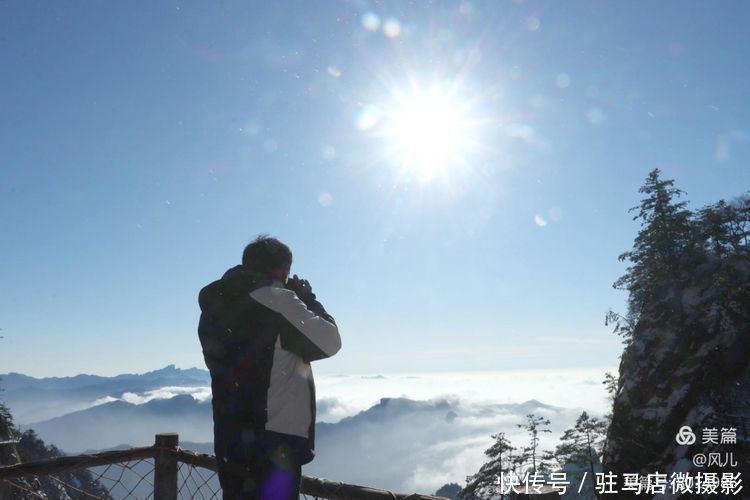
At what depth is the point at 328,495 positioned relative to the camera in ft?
10.0

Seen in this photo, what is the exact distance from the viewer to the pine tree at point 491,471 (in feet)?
88.1

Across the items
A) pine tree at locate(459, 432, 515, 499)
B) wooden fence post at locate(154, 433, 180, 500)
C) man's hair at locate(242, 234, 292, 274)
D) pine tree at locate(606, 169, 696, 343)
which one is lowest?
pine tree at locate(459, 432, 515, 499)

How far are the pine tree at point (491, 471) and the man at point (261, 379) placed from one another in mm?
28639

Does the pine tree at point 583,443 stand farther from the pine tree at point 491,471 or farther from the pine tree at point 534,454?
the pine tree at point 491,471

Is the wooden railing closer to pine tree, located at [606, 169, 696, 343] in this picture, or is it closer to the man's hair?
the man's hair

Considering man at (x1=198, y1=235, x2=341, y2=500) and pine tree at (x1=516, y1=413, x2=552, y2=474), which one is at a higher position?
man at (x1=198, y1=235, x2=341, y2=500)

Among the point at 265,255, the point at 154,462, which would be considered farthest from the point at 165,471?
the point at 265,255

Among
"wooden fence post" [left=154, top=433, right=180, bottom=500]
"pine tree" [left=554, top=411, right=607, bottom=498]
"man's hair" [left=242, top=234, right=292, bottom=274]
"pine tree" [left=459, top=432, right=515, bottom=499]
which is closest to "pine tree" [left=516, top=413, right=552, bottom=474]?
"pine tree" [left=459, top=432, right=515, bottom=499]

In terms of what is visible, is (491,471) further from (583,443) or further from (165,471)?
(165,471)

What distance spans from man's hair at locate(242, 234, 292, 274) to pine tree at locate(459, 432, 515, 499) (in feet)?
95.2

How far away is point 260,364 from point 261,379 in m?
0.09

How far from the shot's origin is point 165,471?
14.1ft

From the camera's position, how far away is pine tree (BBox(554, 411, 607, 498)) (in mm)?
31422

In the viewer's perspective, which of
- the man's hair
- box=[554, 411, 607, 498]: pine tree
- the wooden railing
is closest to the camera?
the man's hair
